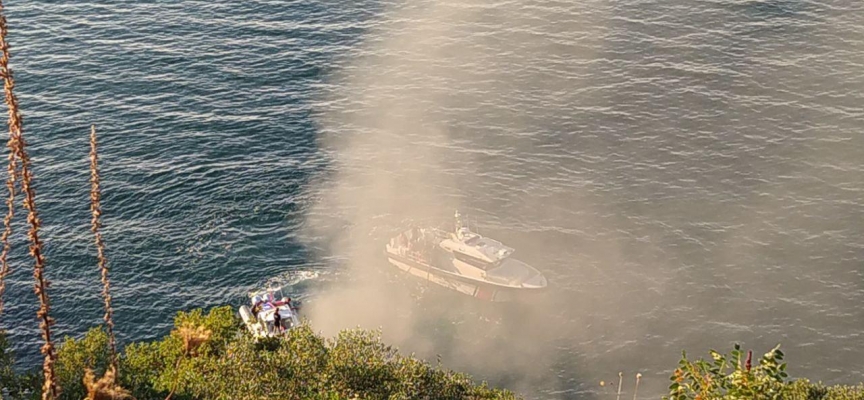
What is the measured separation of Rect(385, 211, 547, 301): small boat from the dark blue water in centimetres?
158

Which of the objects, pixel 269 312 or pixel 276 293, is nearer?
pixel 269 312

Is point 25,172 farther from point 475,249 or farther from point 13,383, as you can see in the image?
point 475,249

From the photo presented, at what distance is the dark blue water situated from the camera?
76.1 meters

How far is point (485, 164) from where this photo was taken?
320 feet

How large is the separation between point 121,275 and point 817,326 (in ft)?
193

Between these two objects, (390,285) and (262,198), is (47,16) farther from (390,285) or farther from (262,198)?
(390,285)

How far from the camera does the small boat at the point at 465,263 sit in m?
79.0

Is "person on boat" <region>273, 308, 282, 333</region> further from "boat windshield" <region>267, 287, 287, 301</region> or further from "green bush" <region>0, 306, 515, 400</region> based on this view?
"green bush" <region>0, 306, 515, 400</region>

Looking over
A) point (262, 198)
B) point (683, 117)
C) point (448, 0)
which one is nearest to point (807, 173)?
point (683, 117)

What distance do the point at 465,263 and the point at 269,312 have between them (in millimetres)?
17843

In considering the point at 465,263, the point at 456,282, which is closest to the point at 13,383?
the point at 456,282

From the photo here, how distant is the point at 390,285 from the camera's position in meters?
82.5

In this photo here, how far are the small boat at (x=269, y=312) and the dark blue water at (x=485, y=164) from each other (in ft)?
8.49

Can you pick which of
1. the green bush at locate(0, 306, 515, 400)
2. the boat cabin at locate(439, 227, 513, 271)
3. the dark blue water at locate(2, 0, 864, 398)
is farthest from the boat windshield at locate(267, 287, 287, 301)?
the green bush at locate(0, 306, 515, 400)
